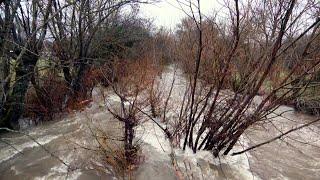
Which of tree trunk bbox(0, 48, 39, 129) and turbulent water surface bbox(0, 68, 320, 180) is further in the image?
tree trunk bbox(0, 48, 39, 129)

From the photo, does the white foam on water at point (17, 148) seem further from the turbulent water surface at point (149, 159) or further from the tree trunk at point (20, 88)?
the tree trunk at point (20, 88)

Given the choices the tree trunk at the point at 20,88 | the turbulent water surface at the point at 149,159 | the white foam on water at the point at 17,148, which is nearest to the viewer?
the turbulent water surface at the point at 149,159

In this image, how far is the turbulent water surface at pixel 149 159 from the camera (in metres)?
6.05

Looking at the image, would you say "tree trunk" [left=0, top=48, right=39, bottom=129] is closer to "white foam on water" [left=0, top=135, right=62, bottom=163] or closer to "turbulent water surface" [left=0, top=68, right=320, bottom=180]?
"turbulent water surface" [left=0, top=68, right=320, bottom=180]

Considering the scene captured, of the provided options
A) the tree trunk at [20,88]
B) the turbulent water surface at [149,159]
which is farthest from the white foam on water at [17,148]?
the tree trunk at [20,88]

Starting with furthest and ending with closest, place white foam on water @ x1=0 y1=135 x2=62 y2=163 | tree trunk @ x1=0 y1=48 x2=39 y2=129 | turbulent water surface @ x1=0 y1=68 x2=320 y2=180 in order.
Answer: tree trunk @ x1=0 y1=48 x2=39 y2=129
white foam on water @ x1=0 y1=135 x2=62 y2=163
turbulent water surface @ x1=0 y1=68 x2=320 y2=180

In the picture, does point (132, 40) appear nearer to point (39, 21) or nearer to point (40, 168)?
point (39, 21)

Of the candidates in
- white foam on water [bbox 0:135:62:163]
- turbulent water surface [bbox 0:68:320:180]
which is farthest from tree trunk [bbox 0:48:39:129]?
white foam on water [bbox 0:135:62:163]

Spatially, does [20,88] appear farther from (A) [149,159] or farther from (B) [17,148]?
(A) [149,159]

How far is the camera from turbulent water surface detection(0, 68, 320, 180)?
6047 millimetres

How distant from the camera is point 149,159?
6.50m

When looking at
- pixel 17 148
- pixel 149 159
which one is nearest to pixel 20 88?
pixel 17 148

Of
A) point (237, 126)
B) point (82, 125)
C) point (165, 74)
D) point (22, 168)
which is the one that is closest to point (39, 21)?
point (82, 125)

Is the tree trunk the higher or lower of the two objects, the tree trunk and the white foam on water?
the higher
